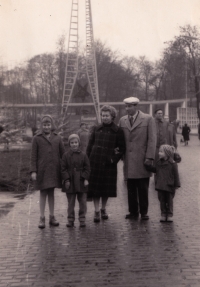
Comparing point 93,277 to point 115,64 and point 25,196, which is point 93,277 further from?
point 115,64

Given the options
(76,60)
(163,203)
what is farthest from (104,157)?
(76,60)

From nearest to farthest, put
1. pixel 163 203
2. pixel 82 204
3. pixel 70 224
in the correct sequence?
pixel 70 224 → pixel 82 204 → pixel 163 203

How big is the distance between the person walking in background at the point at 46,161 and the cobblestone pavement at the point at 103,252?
0.57 meters

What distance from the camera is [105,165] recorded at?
27.2 ft

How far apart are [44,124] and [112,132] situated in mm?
995

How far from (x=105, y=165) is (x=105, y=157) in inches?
4.7

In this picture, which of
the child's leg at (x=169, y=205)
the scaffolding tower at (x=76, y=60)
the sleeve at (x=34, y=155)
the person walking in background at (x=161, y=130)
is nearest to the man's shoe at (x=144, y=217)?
the child's leg at (x=169, y=205)

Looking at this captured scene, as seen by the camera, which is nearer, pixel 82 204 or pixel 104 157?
pixel 82 204

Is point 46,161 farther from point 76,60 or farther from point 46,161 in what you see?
point 76,60

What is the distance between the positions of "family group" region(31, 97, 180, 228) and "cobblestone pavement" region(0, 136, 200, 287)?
0.32 m

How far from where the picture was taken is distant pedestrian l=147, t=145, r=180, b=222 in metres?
8.23

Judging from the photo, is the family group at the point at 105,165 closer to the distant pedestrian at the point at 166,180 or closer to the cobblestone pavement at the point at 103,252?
the distant pedestrian at the point at 166,180

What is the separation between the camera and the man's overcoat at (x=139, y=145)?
8.34m

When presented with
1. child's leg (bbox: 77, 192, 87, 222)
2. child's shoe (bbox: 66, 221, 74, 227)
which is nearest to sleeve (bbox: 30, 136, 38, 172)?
child's leg (bbox: 77, 192, 87, 222)
